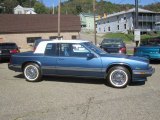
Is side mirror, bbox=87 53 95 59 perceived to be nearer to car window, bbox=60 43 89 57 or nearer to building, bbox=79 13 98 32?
car window, bbox=60 43 89 57

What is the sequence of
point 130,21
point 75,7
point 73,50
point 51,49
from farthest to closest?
1. point 75,7
2. point 130,21
3. point 51,49
4. point 73,50

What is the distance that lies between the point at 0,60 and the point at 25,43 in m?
21.0

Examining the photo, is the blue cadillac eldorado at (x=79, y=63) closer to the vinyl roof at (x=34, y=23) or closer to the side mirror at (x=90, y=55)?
the side mirror at (x=90, y=55)

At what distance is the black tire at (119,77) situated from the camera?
390 inches

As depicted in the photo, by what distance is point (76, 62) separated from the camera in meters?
10.3

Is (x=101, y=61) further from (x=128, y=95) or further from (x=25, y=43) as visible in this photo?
(x=25, y=43)

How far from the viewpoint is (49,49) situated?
10.9 metres

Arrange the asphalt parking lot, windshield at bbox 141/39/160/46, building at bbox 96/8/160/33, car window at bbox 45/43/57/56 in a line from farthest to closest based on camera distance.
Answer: building at bbox 96/8/160/33
windshield at bbox 141/39/160/46
car window at bbox 45/43/57/56
the asphalt parking lot

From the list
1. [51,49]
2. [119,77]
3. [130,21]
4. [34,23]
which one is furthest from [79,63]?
[130,21]

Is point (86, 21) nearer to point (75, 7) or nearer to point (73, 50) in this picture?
point (75, 7)

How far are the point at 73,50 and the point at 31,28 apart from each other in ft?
101

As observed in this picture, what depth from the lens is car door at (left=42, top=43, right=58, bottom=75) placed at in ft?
35.0

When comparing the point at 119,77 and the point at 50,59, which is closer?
the point at 119,77

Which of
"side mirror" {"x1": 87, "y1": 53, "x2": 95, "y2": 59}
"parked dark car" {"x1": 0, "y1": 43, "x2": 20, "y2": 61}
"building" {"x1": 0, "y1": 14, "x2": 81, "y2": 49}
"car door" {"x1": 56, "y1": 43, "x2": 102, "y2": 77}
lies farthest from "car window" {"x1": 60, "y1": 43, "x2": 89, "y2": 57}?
"building" {"x1": 0, "y1": 14, "x2": 81, "y2": 49}
